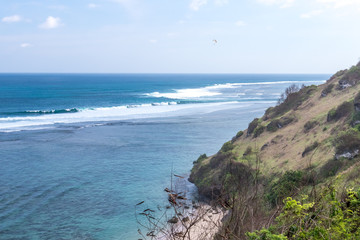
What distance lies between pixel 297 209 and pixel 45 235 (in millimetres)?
14903

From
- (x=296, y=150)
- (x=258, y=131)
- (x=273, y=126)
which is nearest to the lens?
(x=296, y=150)

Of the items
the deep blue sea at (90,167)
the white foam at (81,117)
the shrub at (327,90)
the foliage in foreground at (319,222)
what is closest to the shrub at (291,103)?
the shrub at (327,90)

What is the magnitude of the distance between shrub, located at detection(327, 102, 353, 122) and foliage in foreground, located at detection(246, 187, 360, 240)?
1760 cm

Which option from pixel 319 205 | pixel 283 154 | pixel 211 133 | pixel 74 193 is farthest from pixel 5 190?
pixel 211 133

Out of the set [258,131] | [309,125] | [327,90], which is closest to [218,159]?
[258,131]

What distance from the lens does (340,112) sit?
23844 mm

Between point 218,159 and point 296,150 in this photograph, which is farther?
point 218,159

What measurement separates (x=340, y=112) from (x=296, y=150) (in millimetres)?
4752

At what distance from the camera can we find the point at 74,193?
76.7 ft

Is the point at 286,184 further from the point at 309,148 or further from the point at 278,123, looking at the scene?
the point at 278,123

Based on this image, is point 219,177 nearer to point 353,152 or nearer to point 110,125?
point 353,152

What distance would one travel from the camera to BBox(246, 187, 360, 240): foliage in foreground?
21.0 ft

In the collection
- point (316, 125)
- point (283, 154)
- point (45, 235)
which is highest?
point (316, 125)

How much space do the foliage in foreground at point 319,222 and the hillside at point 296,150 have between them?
5.03 metres
